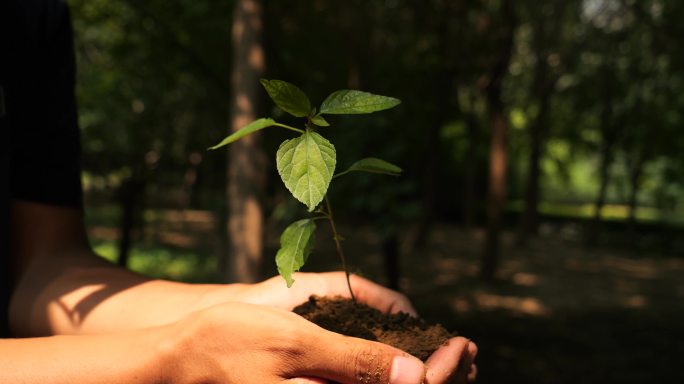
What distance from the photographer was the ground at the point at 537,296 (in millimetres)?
9117

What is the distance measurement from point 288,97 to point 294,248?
1.19 ft

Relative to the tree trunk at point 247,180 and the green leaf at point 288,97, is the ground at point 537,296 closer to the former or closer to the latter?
the green leaf at point 288,97

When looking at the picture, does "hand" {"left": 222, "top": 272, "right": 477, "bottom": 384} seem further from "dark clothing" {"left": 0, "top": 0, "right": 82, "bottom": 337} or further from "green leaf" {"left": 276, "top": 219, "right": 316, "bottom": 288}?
"dark clothing" {"left": 0, "top": 0, "right": 82, "bottom": 337}

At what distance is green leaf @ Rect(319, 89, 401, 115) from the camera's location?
1393 mm

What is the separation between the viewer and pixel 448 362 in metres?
1.39

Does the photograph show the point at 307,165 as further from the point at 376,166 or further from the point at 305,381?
the point at 305,381

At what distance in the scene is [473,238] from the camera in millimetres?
23672

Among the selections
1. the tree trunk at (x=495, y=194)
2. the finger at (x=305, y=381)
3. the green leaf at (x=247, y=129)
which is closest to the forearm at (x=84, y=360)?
the finger at (x=305, y=381)

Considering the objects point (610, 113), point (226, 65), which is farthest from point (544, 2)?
point (226, 65)

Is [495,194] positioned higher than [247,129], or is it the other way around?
[247,129]

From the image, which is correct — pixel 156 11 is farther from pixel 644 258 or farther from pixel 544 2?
pixel 644 258

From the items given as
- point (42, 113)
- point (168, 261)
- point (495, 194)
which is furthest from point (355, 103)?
point (168, 261)

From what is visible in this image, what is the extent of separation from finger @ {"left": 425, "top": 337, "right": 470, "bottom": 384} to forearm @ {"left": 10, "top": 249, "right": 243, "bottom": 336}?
62cm

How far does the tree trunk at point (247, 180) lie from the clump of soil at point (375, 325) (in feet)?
12.8
